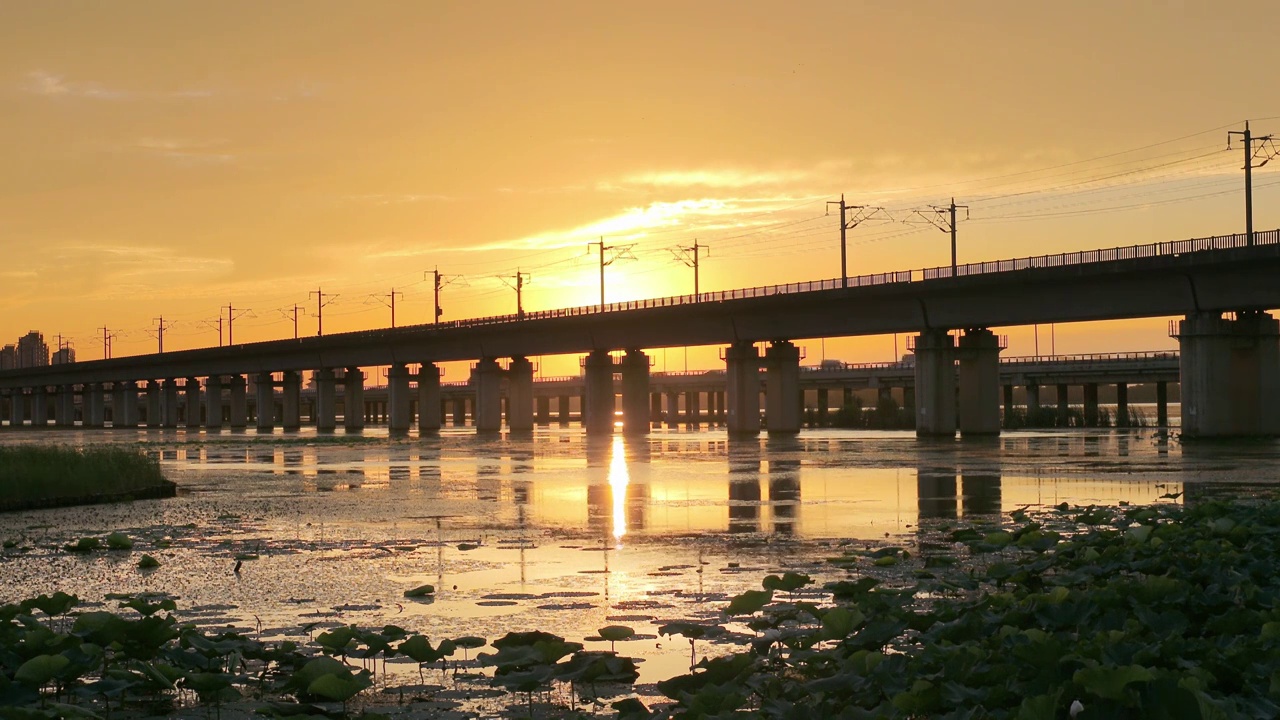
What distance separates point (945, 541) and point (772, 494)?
41.1 feet

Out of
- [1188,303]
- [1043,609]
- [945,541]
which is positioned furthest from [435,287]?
[1043,609]

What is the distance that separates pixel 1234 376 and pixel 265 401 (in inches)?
4709

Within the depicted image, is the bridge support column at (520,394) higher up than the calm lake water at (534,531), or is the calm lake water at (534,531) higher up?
the bridge support column at (520,394)

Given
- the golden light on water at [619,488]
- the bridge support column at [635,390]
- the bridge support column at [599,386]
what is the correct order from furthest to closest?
the bridge support column at [599,386]
the bridge support column at [635,390]
the golden light on water at [619,488]

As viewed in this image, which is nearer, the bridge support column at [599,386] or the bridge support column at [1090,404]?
the bridge support column at [599,386]

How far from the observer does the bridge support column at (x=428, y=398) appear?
13462 cm

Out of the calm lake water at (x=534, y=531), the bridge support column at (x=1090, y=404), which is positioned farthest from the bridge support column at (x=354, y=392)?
the calm lake water at (x=534, y=531)

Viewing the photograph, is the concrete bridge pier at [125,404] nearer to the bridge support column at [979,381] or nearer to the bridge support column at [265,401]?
the bridge support column at [265,401]

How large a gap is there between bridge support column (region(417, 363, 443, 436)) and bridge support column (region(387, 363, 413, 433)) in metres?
1.42

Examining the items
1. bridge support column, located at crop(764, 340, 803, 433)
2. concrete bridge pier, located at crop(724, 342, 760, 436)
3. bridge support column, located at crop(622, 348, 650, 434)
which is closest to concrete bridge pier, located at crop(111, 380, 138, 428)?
bridge support column, located at crop(622, 348, 650, 434)

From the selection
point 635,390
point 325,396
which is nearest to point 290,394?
point 325,396

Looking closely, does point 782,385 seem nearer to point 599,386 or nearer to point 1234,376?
point 599,386

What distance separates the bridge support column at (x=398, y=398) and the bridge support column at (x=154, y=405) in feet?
191

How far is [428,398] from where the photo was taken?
13688 centimetres
